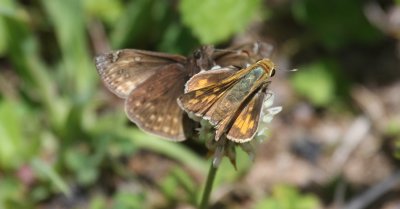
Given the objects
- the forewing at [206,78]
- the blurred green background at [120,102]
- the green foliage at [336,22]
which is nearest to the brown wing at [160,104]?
the forewing at [206,78]

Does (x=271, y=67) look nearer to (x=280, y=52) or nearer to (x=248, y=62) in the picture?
(x=248, y=62)

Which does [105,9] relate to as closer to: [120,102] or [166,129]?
[120,102]

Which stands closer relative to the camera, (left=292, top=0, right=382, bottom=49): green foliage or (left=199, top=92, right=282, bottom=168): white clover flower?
(left=199, top=92, right=282, bottom=168): white clover flower

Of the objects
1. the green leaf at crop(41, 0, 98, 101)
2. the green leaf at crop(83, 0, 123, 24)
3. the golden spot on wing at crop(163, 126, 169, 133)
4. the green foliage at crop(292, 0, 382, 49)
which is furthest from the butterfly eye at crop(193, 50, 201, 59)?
the green foliage at crop(292, 0, 382, 49)

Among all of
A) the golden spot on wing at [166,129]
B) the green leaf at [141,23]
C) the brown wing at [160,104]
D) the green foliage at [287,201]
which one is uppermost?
the brown wing at [160,104]

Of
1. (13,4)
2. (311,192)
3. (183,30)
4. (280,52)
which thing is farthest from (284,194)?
(13,4)

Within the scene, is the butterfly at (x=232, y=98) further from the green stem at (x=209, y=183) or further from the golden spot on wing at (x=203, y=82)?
the green stem at (x=209, y=183)

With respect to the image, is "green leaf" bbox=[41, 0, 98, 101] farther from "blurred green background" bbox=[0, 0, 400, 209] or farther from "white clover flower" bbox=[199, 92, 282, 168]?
"white clover flower" bbox=[199, 92, 282, 168]
